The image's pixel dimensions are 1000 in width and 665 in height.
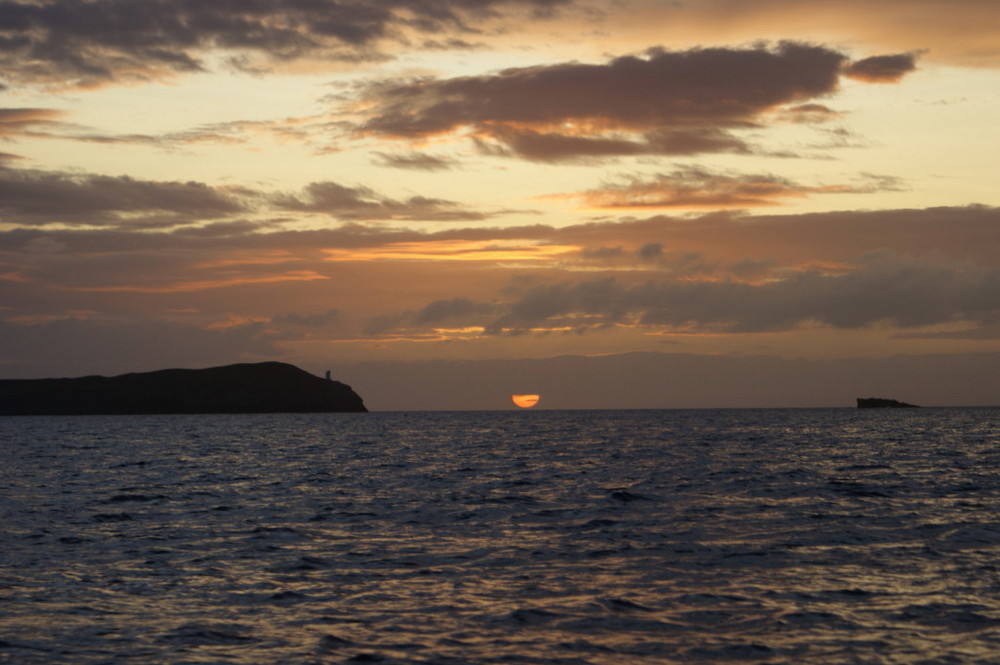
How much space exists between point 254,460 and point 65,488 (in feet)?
91.9

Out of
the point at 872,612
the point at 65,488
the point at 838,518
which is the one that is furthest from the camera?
the point at 65,488

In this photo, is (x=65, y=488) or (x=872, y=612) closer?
(x=872, y=612)

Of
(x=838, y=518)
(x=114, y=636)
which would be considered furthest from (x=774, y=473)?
(x=114, y=636)

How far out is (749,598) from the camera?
21812 mm

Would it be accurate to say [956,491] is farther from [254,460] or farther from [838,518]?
[254,460]

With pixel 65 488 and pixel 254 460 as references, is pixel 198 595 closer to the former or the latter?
pixel 65 488

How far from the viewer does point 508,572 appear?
82.9 ft

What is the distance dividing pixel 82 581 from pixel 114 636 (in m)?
6.22

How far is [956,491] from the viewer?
149ft

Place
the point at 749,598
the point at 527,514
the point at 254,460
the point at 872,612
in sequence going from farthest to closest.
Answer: the point at 254,460, the point at 527,514, the point at 749,598, the point at 872,612

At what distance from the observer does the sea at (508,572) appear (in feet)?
59.6

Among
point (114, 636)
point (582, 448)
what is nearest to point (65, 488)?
point (114, 636)

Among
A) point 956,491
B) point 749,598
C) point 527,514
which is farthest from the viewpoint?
point 956,491

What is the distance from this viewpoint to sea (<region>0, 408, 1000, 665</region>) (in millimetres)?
18172
